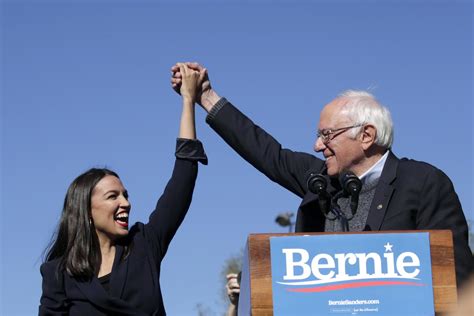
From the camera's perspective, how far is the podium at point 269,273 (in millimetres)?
3803

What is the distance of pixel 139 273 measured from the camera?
505 centimetres

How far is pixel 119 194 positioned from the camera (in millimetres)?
5230

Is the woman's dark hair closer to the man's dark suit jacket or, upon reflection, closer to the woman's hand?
the woman's hand

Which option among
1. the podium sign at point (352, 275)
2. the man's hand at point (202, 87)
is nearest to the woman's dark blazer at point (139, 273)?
the man's hand at point (202, 87)

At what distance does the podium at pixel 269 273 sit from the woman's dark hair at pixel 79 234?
1.45 m

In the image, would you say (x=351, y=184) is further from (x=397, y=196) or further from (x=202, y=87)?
(x=202, y=87)

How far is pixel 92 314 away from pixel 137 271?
0.34 m

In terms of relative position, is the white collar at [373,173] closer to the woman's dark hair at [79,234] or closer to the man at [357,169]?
the man at [357,169]

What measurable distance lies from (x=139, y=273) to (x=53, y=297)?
0.50 m

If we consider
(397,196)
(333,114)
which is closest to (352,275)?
(397,196)

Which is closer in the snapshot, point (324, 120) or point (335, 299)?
point (335, 299)

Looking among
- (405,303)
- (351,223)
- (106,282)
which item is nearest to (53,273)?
(106,282)

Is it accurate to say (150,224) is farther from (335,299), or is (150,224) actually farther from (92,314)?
(335,299)

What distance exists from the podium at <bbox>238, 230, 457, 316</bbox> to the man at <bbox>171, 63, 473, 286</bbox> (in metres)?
0.71
